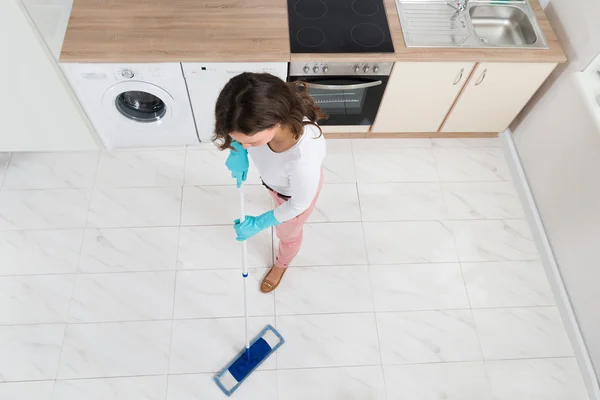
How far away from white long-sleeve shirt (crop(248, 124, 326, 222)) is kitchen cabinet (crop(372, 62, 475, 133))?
120 centimetres

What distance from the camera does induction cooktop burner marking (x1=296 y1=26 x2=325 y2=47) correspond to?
8.16 feet

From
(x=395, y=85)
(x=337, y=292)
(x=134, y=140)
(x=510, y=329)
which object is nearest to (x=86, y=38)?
(x=134, y=140)

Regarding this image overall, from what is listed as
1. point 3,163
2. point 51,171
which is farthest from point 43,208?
point 3,163

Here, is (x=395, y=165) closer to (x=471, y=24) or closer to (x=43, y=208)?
(x=471, y=24)

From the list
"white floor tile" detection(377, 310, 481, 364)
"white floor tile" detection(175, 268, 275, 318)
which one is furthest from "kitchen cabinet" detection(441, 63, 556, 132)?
"white floor tile" detection(175, 268, 275, 318)

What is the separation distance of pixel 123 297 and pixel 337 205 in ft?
4.59

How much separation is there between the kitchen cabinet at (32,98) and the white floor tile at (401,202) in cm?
182

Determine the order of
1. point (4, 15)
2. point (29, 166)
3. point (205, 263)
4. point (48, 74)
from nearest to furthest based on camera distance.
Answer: point (4, 15)
point (48, 74)
point (205, 263)
point (29, 166)

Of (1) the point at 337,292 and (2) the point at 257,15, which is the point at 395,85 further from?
(1) the point at 337,292

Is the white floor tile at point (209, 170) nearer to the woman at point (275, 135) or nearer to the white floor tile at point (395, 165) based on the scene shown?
the white floor tile at point (395, 165)

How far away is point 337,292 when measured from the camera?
263 centimetres

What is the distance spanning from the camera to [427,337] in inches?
100

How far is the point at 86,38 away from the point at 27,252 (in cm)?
129

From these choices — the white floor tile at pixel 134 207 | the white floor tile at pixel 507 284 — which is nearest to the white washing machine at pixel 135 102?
the white floor tile at pixel 134 207
